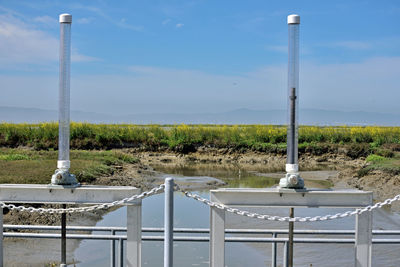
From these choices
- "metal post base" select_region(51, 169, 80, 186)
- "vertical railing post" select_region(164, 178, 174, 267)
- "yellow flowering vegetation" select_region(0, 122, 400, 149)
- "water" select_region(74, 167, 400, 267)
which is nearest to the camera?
"vertical railing post" select_region(164, 178, 174, 267)

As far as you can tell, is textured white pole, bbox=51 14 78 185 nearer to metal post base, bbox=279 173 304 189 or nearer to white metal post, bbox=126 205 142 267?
white metal post, bbox=126 205 142 267

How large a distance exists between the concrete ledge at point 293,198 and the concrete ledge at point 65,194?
32.6 inches

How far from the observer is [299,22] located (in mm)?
4234

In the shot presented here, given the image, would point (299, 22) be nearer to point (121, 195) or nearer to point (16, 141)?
point (121, 195)

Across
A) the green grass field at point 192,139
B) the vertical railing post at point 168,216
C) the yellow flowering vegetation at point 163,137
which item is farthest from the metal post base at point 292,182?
the yellow flowering vegetation at point 163,137

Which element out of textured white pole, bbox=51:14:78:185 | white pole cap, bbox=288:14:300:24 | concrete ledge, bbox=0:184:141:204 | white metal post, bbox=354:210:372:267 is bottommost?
white metal post, bbox=354:210:372:267

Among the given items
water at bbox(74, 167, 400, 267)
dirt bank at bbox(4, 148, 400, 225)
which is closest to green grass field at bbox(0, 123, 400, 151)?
dirt bank at bbox(4, 148, 400, 225)

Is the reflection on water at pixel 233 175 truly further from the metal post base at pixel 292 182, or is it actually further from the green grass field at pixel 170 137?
the metal post base at pixel 292 182

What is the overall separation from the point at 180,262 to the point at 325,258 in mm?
2615

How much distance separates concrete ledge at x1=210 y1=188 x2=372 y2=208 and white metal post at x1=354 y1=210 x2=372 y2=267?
120 millimetres

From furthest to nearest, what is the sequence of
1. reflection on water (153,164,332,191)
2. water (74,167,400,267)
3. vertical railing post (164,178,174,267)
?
1. reflection on water (153,164,332,191)
2. water (74,167,400,267)
3. vertical railing post (164,178,174,267)

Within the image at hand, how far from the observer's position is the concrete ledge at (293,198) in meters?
4.12

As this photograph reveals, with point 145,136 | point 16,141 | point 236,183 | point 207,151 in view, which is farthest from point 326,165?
point 16,141

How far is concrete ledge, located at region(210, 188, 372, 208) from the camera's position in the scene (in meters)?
4.12
